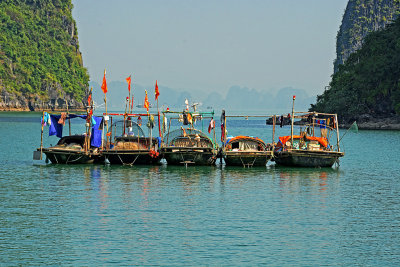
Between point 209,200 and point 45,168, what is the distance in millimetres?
17601

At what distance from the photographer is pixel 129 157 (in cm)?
4669

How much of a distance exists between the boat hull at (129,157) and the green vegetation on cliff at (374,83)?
233ft

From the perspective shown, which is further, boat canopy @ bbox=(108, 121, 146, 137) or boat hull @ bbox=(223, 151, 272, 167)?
boat canopy @ bbox=(108, 121, 146, 137)

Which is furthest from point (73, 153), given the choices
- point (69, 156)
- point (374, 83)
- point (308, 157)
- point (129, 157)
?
point (374, 83)

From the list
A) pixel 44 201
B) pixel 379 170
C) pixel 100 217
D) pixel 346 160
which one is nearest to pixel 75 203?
pixel 44 201

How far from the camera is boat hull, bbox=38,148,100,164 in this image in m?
46.6

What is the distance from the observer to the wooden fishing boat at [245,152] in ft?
151

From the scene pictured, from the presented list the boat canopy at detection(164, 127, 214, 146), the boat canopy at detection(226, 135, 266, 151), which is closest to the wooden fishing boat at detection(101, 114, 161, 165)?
the boat canopy at detection(164, 127, 214, 146)

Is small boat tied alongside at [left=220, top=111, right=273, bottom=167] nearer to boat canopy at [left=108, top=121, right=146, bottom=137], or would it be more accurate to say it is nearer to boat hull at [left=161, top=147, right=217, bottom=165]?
boat hull at [left=161, top=147, right=217, bottom=165]

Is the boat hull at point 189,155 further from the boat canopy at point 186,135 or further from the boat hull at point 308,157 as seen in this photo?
the boat hull at point 308,157

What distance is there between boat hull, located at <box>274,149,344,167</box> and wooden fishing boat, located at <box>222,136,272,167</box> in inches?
53.3

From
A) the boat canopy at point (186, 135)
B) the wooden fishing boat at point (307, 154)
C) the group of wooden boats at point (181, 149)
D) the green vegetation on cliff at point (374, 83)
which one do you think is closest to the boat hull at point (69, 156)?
the group of wooden boats at point (181, 149)

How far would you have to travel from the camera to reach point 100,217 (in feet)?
90.1

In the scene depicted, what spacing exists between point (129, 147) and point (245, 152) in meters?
8.45
